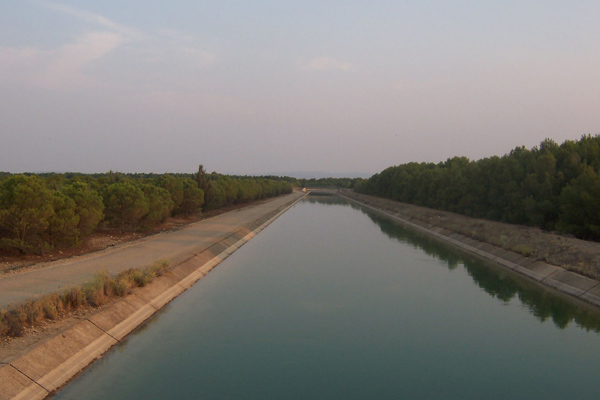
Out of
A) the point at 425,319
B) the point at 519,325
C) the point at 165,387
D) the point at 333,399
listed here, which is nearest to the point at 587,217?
the point at 519,325

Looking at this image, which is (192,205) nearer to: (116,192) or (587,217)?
(116,192)

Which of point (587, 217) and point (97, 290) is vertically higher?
point (587, 217)

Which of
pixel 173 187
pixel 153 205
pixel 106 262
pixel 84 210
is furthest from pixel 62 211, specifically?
pixel 173 187

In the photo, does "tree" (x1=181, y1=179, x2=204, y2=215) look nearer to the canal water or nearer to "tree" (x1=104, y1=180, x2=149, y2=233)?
"tree" (x1=104, y1=180, x2=149, y2=233)

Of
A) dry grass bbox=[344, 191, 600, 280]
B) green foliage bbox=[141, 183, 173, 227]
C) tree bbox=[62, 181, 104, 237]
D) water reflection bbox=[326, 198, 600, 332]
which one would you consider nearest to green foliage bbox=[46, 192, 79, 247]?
tree bbox=[62, 181, 104, 237]

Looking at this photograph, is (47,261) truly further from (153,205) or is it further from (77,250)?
(153,205)

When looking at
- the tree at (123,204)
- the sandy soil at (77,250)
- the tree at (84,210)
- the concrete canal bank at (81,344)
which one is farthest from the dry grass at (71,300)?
the tree at (123,204)

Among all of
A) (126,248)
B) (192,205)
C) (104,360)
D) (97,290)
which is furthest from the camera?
(192,205)
